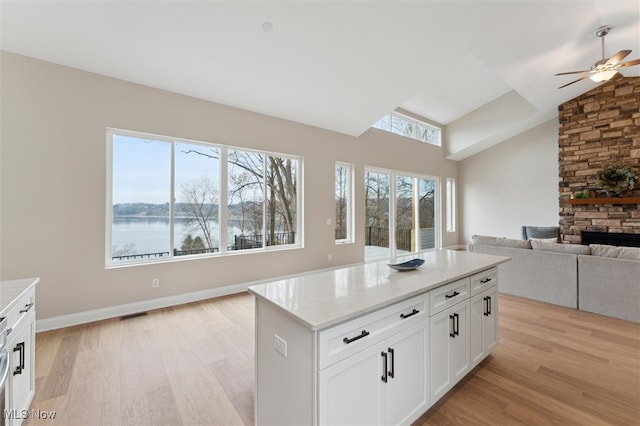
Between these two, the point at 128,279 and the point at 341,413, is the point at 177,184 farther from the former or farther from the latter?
the point at 341,413

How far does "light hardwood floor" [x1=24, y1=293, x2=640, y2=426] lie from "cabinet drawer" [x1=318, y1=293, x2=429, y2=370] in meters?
0.75

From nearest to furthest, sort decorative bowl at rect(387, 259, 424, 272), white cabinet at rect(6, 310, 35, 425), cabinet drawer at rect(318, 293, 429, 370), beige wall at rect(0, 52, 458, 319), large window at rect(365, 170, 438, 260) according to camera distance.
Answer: cabinet drawer at rect(318, 293, 429, 370) → white cabinet at rect(6, 310, 35, 425) → decorative bowl at rect(387, 259, 424, 272) → beige wall at rect(0, 52, 458, 319) → large window at rect(365, 170, 438, 260)

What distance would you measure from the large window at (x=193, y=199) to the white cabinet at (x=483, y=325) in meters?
3.26

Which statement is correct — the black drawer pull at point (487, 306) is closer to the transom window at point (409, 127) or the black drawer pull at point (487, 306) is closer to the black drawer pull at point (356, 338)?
the black drawer pull at point (356, 338)

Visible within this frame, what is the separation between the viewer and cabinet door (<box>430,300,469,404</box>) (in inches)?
69.1

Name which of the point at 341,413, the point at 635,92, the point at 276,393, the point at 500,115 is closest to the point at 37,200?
the point at 276,393

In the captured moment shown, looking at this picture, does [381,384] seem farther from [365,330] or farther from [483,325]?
[483,325]

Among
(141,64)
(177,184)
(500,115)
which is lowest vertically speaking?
(177,184)

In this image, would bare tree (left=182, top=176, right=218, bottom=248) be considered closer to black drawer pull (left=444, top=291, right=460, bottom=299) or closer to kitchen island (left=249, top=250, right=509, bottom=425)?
kitchen island (left=249, top=250, right=509, bottom=425)

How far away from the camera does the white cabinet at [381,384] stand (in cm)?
122

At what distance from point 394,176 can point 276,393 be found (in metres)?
5.87

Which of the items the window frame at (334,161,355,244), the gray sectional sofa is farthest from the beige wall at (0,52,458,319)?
the gray sectional sofa

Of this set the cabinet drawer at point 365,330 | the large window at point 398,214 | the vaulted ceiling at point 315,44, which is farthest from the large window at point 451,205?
the cabinet drawer at point 365,330

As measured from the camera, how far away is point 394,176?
21.7ft
